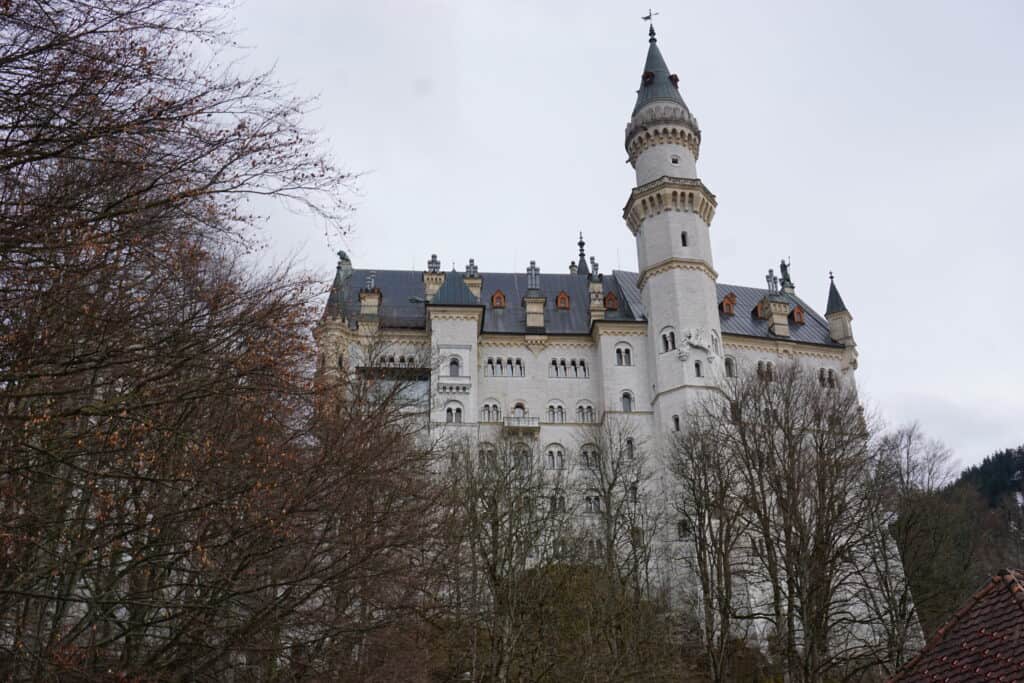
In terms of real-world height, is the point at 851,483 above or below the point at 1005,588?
above

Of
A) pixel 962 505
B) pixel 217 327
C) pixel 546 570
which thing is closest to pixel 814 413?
pixel 546 570

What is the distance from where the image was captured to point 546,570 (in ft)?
86.8

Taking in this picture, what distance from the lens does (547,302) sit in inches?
2293

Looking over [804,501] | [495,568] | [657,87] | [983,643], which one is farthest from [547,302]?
[983,643]

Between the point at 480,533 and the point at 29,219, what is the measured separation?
67.7 feet

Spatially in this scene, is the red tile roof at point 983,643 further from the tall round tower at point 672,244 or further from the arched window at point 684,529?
the tall round tower at point 672,244

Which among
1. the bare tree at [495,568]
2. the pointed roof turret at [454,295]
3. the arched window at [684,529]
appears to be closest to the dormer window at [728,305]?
the pointed roof turret at [454,295]

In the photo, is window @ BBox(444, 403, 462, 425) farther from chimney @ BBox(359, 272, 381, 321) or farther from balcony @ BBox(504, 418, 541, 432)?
chimney @ BBox(359, 272, 381, 321)

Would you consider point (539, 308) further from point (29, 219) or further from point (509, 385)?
point (29, 219)

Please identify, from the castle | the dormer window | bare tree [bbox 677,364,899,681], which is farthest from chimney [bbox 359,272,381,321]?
bare tree [bbox 677,364,899,681]

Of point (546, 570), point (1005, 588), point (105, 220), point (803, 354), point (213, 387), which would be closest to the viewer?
point (105, 220)

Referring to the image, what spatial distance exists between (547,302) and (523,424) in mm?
10570

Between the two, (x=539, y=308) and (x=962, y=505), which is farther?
(x=539, y=308)

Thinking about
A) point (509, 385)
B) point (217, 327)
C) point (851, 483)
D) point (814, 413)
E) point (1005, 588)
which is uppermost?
point (509, 385)
